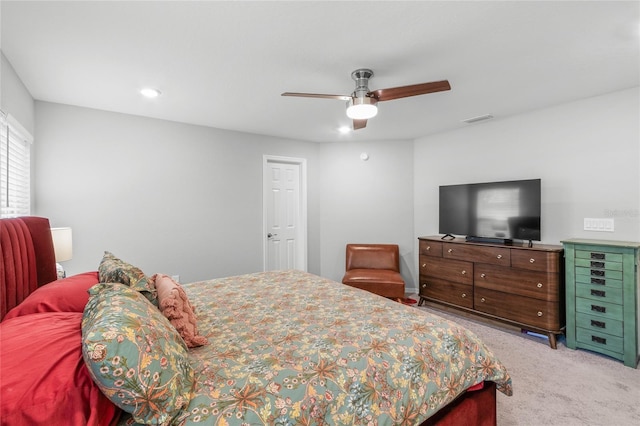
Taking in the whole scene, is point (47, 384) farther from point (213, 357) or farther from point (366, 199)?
point (366, 199)

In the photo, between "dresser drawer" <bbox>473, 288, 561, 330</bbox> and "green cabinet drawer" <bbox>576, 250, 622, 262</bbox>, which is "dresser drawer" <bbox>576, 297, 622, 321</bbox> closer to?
"dresser drawer" <bbox>473, 288, 561, 330</bbox>

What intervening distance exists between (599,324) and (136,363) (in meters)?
3.64

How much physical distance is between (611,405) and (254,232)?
3953 mm

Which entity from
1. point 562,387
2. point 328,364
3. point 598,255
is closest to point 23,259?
point 328,364

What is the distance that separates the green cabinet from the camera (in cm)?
251

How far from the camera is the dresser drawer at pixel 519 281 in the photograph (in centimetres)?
288

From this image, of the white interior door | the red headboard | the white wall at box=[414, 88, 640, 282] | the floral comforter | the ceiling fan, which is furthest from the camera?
the white interior door

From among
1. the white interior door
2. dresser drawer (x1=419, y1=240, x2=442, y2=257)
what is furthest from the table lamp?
dresser drawer (x1=419, y1=240, x2=442, y2=257)

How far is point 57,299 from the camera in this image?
141 cm

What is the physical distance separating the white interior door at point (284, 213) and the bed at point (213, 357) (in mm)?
2540

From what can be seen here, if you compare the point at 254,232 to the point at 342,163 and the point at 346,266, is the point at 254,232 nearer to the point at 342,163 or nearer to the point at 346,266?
the point at 346,266

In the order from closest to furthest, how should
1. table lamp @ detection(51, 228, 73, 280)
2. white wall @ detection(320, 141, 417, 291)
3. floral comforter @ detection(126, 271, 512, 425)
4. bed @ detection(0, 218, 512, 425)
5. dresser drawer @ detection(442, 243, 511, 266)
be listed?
bed @ detection(0, 218, 512, 425) < floral comforter @ detection(126, 271, 512, 425) < table lamp @ detection(51, 228, 73, 280) < dresser drawer @ detection(442, 243, 511, 266) < white wall @ detection(320, 141, 417, 291)

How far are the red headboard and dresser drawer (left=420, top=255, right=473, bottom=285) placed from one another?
3828mm

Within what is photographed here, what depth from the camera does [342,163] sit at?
4945 millimetres
